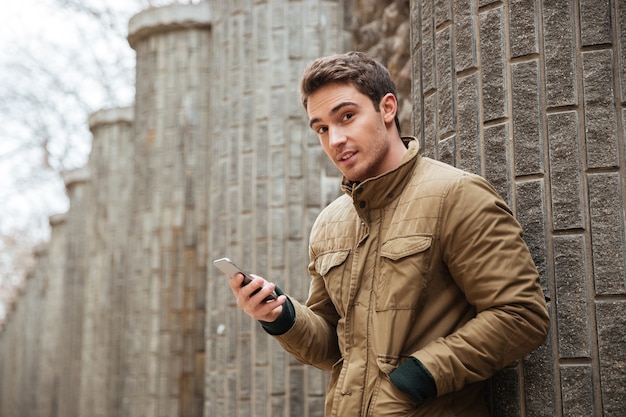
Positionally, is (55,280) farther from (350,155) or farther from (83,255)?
(350,155)

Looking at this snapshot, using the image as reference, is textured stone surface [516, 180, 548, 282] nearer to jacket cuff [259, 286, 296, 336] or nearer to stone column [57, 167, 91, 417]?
jacket cuff [259, 286, 296, 336]

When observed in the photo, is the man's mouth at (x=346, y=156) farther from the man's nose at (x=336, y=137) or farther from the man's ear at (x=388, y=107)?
the man's ear at (x=388, y=107)

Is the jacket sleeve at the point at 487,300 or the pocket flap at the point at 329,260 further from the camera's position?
the pocket flap at the point at 329,260

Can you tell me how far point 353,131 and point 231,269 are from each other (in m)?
0.59

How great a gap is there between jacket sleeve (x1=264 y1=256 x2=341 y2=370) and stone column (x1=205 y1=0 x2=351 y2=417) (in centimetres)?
266

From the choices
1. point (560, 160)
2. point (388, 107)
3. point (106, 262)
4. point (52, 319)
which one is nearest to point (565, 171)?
point (560, 160)

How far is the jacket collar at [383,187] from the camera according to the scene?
256 centimetres

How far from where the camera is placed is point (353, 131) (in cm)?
262

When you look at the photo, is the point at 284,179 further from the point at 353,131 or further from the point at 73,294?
the point at 73,294

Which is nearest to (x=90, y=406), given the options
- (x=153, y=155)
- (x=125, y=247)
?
(x=125, y=247)

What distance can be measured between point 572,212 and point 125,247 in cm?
891

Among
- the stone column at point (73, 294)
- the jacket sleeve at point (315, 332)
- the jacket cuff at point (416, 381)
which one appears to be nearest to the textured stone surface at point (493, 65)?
the jacket sleeve at point (315, 332)

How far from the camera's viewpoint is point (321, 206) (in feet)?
19.1

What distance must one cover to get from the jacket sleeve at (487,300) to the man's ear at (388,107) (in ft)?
1.56
